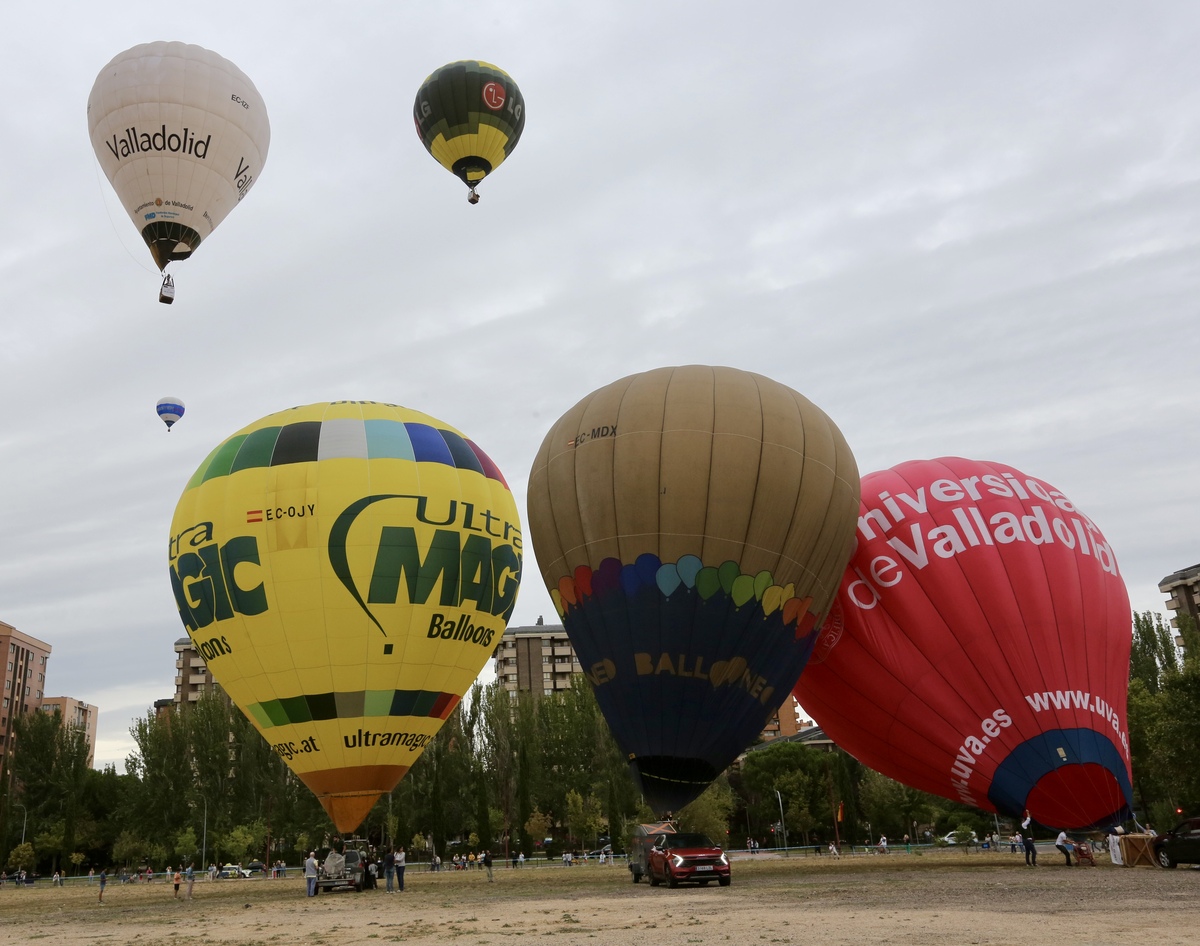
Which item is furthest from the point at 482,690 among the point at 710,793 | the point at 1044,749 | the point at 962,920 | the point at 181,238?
the point at 962,920

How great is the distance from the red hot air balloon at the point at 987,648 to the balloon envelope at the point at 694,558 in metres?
1.69

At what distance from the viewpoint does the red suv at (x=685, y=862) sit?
16.8 meters

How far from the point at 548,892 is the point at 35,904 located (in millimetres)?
13662

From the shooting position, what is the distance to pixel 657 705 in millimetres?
16797

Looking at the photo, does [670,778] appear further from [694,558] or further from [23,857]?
[23,857]

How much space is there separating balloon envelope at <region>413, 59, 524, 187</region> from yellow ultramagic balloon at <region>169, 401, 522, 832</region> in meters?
9.31

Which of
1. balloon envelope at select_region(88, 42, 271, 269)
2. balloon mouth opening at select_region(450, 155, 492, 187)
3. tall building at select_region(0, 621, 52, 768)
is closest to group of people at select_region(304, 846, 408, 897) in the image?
balloon envelope at select_region(88, 42, 271, 269)

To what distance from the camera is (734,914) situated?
39.2 ft

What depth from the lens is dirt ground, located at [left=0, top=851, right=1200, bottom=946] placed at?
9648 mm

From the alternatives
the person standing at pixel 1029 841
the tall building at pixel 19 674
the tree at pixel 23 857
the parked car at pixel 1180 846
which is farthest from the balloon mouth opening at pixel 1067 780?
the tall building at pixel 19 674

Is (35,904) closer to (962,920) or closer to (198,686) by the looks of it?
(962,920)

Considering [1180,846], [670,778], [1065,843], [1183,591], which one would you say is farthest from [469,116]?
[1183,591]

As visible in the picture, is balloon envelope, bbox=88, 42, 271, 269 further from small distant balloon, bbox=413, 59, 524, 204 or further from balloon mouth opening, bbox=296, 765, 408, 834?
balloon mouth opening, bbox=296, 765, 408, 834

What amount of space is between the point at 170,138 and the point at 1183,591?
261ft
